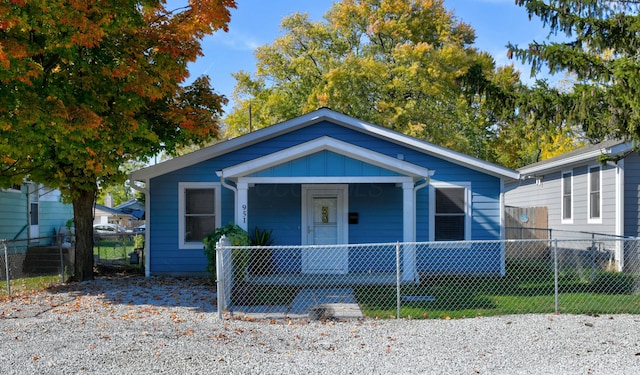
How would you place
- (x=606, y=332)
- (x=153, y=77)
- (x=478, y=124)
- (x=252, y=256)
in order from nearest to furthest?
(x=606, y=332) → (x=153, y=77) → (x=252, y=256) → (x=478, y=124)

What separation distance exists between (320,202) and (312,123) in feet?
6.33

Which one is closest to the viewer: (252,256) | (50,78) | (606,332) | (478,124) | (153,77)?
(606,332)

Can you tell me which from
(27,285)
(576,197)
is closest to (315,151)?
(27,285)

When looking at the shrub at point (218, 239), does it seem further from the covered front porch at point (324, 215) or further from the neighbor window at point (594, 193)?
the neighbor window at point (594, 193)

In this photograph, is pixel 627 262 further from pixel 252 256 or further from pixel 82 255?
pixel 82 255

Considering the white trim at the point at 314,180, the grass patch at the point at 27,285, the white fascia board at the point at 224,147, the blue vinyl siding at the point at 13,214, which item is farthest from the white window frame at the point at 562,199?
the blue vinyl siding at the point at 13,214

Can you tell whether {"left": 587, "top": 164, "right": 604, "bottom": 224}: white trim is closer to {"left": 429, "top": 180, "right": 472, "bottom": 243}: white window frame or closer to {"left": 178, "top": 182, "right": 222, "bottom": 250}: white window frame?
{"left": 429, "top": 180, "right": 472, "bottom": 243}: white window frame

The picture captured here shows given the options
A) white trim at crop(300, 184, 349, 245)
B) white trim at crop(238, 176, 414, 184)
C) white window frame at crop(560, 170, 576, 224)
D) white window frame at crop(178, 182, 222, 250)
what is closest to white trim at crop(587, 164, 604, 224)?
white window frame at crop(560, 170, 576, 224)

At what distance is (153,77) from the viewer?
35.0ft

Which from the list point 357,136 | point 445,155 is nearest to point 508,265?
point 445,155

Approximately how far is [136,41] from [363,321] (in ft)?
22.7

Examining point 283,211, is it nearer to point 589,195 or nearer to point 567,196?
point 589,195

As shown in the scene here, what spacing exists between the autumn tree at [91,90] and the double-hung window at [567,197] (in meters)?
10.7

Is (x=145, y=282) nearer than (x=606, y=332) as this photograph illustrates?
No
